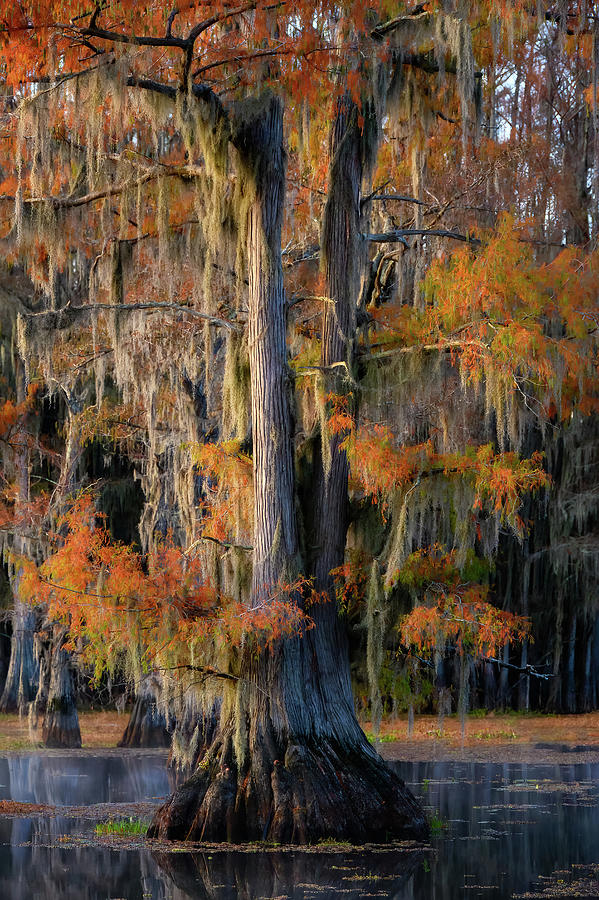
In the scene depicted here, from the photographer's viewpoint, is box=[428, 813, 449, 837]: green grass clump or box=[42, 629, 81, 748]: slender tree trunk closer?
box=[428, 813, 449, 837]: green grass clump

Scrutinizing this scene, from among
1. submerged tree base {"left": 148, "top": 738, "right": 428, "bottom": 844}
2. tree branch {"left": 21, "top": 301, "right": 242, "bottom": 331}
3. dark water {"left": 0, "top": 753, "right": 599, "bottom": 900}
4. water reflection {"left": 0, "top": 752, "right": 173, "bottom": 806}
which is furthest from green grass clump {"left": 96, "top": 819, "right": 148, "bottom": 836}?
tree branch {"left": 21, "top": 301, "right": 242, "bottom": 331}

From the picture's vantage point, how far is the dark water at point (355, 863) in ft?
27.3

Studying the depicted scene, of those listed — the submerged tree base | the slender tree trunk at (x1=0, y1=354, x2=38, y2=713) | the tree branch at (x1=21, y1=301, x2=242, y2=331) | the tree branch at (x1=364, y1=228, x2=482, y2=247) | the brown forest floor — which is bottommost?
the brown forest floor

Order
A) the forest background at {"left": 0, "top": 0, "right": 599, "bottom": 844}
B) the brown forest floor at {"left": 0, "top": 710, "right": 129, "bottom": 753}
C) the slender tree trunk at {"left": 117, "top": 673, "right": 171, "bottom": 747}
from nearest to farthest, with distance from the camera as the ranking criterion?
the forest background at {"left": 0, "top": 0, "right": 599, "bottom": 844}
the brown forest floor at {"left": 0, "top": 710, "right": 129, "bottom": 753}
the slender tree trunk at {"left": 117, "top": 673, "right": 171, "bottom": 747}

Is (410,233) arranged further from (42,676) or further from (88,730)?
(88,730)

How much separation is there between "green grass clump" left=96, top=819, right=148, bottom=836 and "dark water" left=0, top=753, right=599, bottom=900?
0.54ft

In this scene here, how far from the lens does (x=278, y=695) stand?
429 inches

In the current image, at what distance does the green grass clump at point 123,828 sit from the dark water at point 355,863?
17 centimetres

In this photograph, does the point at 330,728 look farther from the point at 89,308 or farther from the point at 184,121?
the point at 184,121

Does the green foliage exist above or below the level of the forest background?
below

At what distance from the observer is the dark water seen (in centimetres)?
834

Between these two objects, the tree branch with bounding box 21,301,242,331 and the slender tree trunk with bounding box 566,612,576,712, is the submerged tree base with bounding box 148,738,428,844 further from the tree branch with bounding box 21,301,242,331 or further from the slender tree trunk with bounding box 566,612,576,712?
the slender tree trunk with bounding box 566,612,576,712

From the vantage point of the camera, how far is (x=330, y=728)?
10938mm

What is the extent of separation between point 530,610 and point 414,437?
10.9 metres
